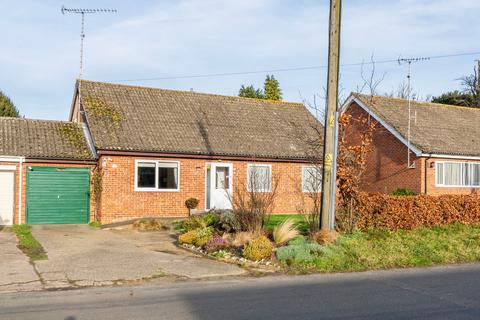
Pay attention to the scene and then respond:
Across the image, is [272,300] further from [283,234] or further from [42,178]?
[42,178]

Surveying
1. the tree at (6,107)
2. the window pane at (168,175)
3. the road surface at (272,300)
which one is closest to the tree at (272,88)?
the tree at (6,107)

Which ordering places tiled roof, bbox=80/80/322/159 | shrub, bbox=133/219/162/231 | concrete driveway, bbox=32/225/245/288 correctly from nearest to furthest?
concrete driveway, bbox=32/225/245/288, shrub, bbox=133/219/162/231, tiled roof, bbox=80/80/322/159

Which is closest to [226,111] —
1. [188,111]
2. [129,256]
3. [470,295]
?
[188,111]

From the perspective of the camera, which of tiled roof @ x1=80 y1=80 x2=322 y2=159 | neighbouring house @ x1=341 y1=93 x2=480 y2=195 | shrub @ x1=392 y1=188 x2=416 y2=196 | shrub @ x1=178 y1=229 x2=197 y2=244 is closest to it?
shrub @ x1=178 y1=229 x2=197 y2=244

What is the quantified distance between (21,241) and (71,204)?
5.67m

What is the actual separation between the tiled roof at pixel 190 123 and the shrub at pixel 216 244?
819cm

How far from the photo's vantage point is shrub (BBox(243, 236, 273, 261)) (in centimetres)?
1278

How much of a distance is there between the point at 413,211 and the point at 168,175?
1002 centimetres

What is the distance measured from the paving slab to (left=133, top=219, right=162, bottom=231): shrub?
4738 mm

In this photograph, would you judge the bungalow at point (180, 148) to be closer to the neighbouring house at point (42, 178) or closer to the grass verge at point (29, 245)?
the neighbouring house at point (42, 178)

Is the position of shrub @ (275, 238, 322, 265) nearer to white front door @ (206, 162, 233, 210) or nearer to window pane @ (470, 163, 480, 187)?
white front door @ (206, 162, 233, 210)

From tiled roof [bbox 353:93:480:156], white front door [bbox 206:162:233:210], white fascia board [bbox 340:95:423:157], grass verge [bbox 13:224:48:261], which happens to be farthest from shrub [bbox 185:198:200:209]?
tiled roof [bbox 353:93:480:156]

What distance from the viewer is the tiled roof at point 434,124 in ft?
87.6

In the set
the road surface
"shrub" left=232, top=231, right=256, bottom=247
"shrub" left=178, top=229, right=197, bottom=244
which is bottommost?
the road surface
